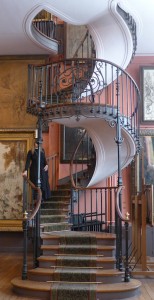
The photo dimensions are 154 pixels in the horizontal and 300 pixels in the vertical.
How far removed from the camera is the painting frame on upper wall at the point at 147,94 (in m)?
9.16

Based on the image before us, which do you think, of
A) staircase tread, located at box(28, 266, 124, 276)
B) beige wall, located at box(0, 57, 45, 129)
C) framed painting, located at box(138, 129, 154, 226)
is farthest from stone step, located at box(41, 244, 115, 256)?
beige wall, located at box(0, 57, 45, 129)

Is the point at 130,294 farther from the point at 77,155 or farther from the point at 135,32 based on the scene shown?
the point at 135,32

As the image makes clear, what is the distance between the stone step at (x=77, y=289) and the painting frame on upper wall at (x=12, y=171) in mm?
3446

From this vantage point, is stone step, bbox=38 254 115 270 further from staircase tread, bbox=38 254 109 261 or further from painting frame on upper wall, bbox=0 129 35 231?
painting frame on upper wall, bbox=0 129 35 231

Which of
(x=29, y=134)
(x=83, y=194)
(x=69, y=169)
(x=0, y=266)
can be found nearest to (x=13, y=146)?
(x=29, y=134)

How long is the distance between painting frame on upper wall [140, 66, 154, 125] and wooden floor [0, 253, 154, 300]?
402 centimetres

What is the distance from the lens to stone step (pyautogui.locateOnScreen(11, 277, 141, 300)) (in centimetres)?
513

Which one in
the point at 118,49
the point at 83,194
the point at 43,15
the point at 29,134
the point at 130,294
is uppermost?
the point at 43,15

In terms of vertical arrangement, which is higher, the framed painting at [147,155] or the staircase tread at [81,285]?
the framed painting at [147,155]

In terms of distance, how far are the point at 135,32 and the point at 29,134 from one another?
3.25 m

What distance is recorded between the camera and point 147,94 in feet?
30.5

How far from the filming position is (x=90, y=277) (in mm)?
5488

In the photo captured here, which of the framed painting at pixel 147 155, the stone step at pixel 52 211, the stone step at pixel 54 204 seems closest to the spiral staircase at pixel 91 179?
the stone step at pixel 52 211

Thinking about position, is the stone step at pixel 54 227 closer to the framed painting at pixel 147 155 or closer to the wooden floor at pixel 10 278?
the wooden floor at pixel 10 278
